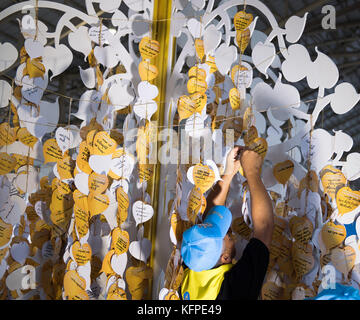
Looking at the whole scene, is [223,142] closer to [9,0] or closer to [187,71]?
[187,71]

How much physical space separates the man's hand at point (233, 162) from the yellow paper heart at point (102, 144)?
38cm

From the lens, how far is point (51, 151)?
149 cm

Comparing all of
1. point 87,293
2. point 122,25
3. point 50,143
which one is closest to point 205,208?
point 87,293

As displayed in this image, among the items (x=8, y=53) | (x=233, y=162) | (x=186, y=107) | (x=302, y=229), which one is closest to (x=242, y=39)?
(x=186, y=107)

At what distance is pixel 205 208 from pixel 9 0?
3.90ft

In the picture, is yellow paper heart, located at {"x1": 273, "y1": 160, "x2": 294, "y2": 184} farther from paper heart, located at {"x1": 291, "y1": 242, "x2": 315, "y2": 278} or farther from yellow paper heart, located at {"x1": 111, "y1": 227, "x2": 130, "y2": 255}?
yellow paper heart, located at {"x1": 111, "y1": 227, "x2": 130, "y2": 255}

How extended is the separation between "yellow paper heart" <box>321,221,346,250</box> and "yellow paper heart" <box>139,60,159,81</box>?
748 mm

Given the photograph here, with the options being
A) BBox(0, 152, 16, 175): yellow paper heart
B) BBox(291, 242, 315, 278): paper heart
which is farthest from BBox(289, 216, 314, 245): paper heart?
BBox(0, 152, 16, 175): yellow paper heart

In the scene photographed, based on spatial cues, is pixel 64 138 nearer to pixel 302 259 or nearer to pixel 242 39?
pixel 242 39

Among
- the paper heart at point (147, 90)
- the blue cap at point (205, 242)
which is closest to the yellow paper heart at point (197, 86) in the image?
the paper heart at point (147, 90)

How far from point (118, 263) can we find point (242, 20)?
849mm

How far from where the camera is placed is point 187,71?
1.54 m

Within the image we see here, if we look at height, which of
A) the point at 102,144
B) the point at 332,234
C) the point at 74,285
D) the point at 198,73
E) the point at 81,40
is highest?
the point at 81,40

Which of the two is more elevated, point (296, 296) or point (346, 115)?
point (346, 115)
